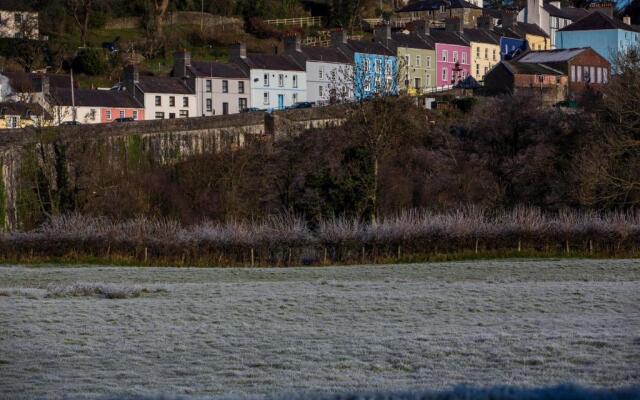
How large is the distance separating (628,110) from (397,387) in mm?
40735

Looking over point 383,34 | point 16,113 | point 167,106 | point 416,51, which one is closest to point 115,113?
point 167,106

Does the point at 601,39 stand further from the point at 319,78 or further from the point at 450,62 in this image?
the point at 319,78

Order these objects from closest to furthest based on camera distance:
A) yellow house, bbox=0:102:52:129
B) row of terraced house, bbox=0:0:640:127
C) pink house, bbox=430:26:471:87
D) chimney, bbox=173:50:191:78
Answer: yellow house, bbox=0:102:52:129 < row of terraced house, bbox=0:0:640:127 < chimney, bbox=173:50:191:78 < pink house, bbox=430:26:471:87

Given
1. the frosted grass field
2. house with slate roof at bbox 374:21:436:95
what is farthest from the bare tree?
the frosted grass field

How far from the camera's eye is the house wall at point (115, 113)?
237 feet

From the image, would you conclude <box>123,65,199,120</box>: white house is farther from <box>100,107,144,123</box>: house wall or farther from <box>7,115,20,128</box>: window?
<box>7,115,20,128</box>: window

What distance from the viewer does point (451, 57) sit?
100625 millimetres

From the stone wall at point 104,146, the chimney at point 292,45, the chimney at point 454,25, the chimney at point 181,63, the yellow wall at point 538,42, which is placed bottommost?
the stone wall at point 104,146

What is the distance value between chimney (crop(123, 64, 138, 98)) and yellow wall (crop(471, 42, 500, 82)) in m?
40.8

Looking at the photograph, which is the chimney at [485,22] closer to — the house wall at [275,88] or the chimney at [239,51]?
the house wall at [275,88]

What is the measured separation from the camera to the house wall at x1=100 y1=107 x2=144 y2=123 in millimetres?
72188

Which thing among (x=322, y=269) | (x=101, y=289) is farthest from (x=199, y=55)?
(x=101, y=289)

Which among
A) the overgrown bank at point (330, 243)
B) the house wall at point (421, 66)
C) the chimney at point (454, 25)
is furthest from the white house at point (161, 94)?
the chimney at point (454, 25)

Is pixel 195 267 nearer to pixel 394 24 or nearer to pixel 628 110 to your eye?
pixel 628 110
